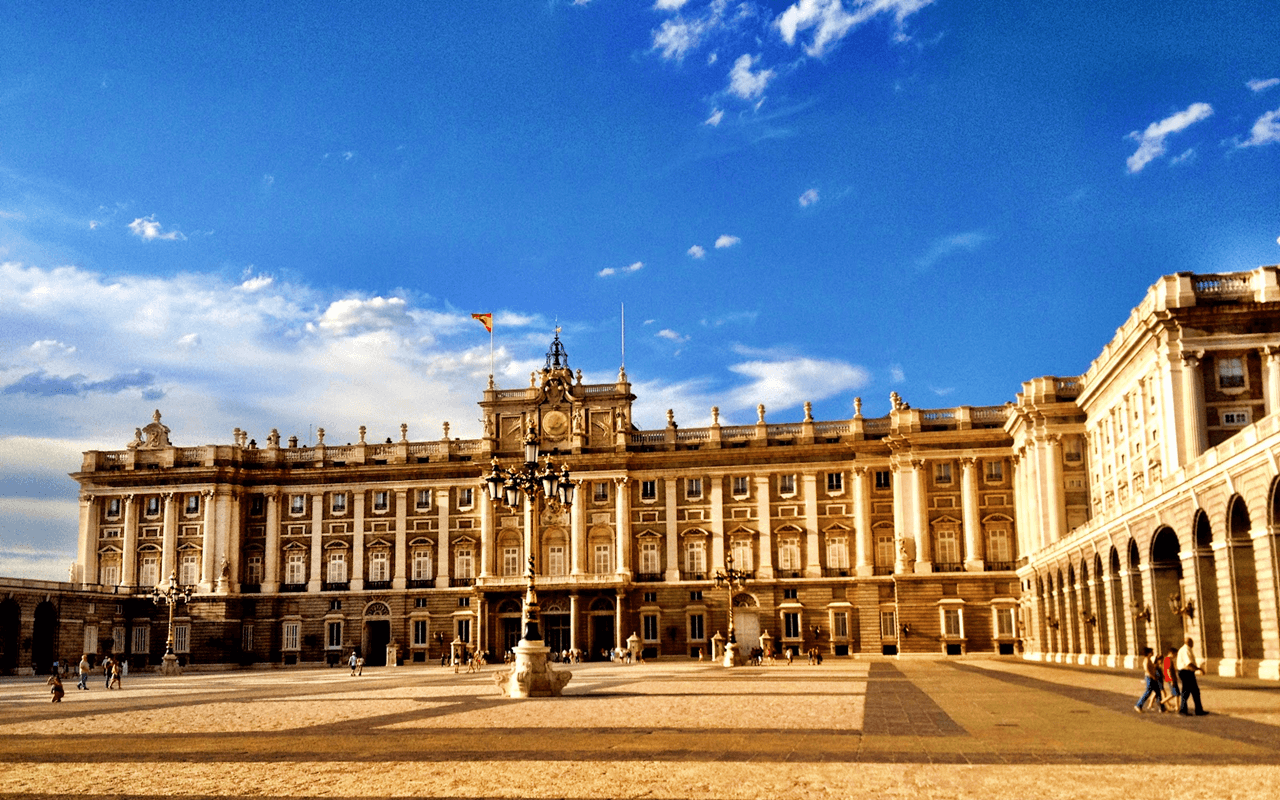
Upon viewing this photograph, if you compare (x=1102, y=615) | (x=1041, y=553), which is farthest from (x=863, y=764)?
(x=1041, y=553)

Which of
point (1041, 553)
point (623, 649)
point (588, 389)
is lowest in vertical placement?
point (623, 649)

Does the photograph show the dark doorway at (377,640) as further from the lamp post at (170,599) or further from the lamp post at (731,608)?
the lamp post at (731,608)

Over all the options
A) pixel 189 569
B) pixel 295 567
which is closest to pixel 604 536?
pixel 295 567

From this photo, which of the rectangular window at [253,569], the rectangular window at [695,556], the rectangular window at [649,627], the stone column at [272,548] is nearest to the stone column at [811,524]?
the rectangular window at [695,556]

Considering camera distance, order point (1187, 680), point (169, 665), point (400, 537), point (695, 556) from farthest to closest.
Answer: point (400, 537) → point (695, 556) → point (169, 665) → point (1187, 680)

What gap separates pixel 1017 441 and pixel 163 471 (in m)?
61.2

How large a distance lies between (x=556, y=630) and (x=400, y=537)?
1393cm

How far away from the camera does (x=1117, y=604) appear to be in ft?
173

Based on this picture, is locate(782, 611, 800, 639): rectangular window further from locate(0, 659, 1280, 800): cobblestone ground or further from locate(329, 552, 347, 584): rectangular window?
locate(0, 659, 1280, 800): cobblestone ground

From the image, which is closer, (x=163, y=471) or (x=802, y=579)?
(x=802, y=579)

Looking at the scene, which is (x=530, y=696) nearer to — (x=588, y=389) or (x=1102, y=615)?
(x=1102, y=615)

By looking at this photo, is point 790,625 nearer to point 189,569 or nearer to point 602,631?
point 602,631

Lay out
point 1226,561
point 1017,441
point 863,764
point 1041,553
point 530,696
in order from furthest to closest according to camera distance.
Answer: point 1017,441 < point 1041,553 < point 1226,561 < point 530,696 < point 863,764

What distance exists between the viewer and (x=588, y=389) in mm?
90750
